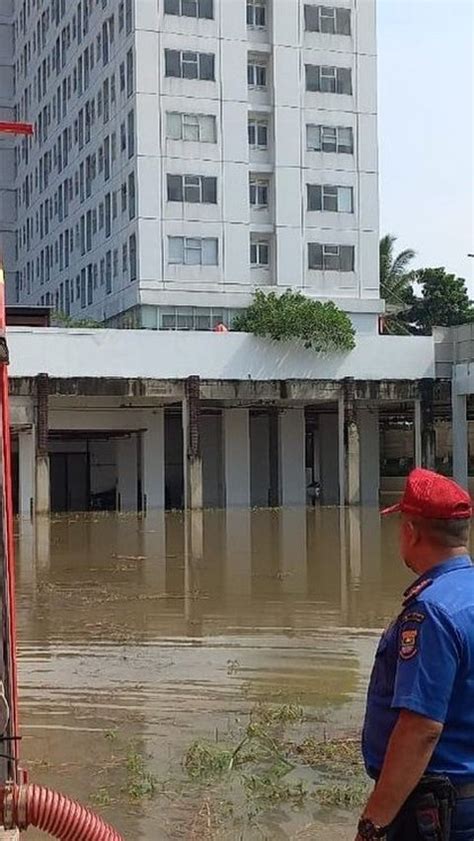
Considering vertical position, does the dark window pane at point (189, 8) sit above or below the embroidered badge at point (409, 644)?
above

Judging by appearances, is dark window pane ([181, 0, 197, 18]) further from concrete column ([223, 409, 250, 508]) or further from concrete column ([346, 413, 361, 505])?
concrete column ([346, 413, 361, 505])

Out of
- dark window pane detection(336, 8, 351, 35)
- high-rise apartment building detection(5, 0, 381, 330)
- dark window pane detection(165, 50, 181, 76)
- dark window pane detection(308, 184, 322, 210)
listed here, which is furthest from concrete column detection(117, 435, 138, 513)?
dark window pane detection(336, 8, 351, 35)

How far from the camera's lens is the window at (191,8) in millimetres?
45594

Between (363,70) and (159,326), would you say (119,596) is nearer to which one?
(159,326)

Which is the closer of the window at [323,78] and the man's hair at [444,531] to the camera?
the man's hair at [444,531]

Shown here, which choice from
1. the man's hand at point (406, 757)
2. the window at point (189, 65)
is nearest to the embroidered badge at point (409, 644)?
the man's hand at point (406, 757)

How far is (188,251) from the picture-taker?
46094 mm

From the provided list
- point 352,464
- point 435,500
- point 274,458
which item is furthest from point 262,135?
point 435,500

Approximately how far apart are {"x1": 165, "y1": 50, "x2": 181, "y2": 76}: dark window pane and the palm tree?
1927cm

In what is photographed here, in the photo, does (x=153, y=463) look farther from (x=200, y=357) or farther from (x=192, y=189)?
(x=192, y=189)

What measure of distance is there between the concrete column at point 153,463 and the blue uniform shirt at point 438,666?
36.7 metres

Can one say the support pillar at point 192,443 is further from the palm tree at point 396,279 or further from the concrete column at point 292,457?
the palm tree at point 396,279

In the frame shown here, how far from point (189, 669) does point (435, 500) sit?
22.4 feet

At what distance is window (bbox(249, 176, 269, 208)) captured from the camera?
4800 cm
